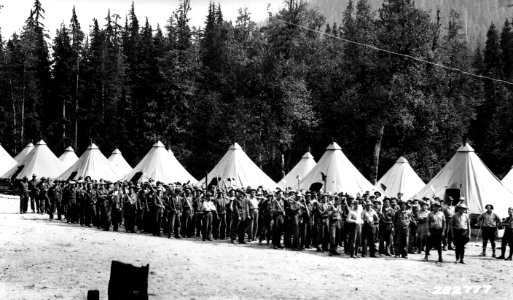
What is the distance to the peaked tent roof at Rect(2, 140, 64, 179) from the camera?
43.5 m

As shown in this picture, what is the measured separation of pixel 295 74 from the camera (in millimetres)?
44031

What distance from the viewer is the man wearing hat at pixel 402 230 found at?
57.4 feet

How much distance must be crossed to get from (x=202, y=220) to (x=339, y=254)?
5610 millimetres

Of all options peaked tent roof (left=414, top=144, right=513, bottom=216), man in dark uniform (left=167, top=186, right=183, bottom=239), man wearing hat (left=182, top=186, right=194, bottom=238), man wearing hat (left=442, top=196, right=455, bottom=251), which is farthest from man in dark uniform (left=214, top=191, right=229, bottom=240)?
peaked tent roof (left=414, top=144, right=513, bottom=216)

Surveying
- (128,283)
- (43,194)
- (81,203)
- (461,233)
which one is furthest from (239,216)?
(43,194)

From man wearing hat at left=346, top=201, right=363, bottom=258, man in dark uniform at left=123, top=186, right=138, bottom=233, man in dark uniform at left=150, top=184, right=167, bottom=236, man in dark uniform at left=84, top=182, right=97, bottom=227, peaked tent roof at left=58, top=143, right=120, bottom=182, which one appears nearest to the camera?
man wearing hat at left=346, top=201, right=363, bottom=258

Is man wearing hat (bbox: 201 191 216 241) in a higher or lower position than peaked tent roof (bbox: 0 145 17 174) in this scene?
lower

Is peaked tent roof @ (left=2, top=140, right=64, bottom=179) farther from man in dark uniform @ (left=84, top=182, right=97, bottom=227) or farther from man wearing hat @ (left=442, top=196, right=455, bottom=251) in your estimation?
man wearing hat @ (left=442, top=196, right=455, bottom=251)

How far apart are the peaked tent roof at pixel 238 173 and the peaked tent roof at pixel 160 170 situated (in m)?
3.41

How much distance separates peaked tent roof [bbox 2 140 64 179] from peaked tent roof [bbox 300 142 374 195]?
23.9m

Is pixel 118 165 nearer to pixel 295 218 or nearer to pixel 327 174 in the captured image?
pixel 327 174

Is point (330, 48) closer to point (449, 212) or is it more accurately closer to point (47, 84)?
point (47, 84)

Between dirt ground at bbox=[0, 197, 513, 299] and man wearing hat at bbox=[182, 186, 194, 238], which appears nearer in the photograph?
dirt ground at bbox=[0, 197, 513, 299]

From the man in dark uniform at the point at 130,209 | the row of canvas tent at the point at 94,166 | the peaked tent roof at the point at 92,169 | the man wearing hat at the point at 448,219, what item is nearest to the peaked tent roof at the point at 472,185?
the man wearing hat at the point at 448,219
